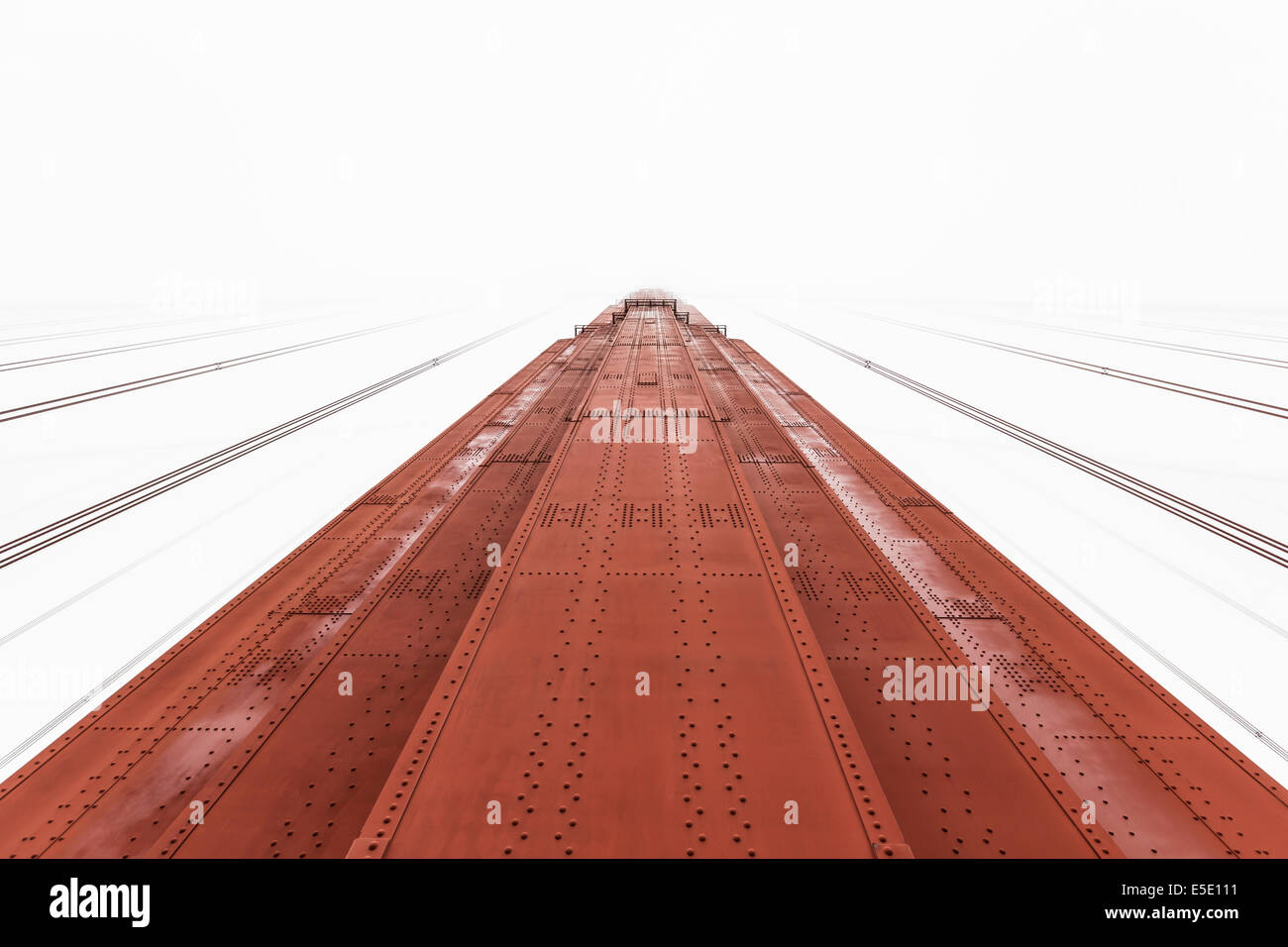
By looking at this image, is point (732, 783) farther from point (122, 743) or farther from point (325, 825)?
point (122, 743)

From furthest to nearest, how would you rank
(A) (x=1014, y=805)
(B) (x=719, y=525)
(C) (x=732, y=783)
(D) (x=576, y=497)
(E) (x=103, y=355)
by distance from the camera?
(E) (x=103, y=355)
(D) (x=576, y=497)
(B) (x=719, y=525)
(A) (x=1014, y=805)
(C) (x=732, y=783)

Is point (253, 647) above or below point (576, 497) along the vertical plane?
below

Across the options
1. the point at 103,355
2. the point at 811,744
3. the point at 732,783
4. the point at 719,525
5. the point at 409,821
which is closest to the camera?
the point at 409,821

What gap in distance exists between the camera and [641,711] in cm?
345

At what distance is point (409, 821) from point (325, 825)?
2789 millimetres

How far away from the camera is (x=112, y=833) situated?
4637 millimetres

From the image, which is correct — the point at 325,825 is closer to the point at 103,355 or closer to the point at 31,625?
the point at 31,625

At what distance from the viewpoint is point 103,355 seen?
77.4ft

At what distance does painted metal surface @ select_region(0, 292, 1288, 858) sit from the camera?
290 cm

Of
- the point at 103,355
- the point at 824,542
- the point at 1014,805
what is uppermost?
the point at 103,355

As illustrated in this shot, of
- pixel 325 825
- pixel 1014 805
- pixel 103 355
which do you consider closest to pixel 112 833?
pixel 325 825

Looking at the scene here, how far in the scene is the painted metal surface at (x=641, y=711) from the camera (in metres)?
2.90
